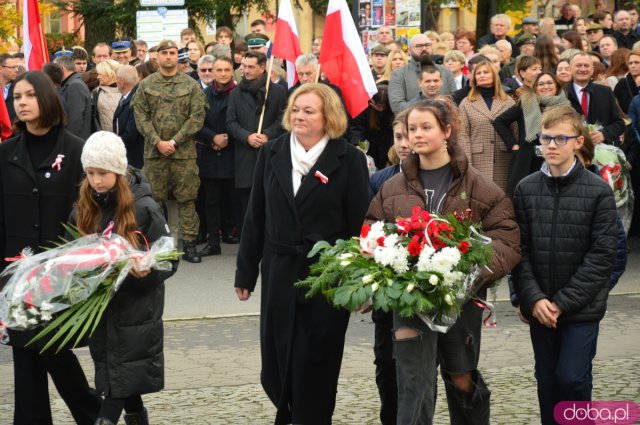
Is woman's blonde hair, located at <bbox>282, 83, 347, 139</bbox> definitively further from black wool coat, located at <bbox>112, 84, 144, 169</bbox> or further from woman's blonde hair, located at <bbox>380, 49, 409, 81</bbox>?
woman's blonde hair, located at <bbox>380, 49, 409, 81</bbox>

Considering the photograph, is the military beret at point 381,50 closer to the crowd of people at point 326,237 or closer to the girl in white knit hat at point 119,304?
the crowd of people at point 326,237

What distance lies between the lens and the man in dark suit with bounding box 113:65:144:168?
13.8 metres

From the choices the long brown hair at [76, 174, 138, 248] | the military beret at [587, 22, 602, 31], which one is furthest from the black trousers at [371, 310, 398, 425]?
the military beret at [587, 22, 602, 31]

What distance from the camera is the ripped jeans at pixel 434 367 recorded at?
19.6 feet

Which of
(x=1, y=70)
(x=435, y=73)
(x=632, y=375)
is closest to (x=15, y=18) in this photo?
(x=1, y=70)

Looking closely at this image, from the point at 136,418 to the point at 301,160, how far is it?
169 cm

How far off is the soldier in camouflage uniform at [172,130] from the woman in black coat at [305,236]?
6408 millimetres

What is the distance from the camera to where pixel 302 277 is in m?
6.68

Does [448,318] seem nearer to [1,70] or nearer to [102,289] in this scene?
[102,289]

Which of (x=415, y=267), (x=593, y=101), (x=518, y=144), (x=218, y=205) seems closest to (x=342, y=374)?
(x=415, y=267)

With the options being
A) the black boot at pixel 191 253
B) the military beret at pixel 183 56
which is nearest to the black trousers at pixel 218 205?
the black boot at pixel 191 253

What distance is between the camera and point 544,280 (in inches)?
249

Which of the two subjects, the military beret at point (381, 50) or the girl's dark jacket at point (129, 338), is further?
the military beret at point (381, 50)

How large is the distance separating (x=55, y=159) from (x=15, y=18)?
22.5m
